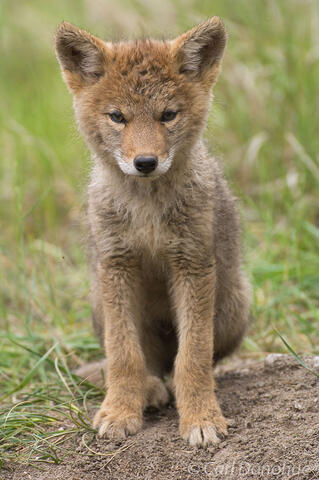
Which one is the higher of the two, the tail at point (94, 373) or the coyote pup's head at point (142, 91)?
the coyote pup's head at point (142, 91)

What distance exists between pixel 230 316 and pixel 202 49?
74.3 inches

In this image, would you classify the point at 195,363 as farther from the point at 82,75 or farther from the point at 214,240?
the point at 82,75

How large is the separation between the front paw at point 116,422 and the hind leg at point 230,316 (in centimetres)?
96

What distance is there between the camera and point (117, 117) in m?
4.21

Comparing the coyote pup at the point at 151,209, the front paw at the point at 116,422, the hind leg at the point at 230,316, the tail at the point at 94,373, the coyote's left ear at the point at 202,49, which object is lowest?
the tail at the point at 94,373

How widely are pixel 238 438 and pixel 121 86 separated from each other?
2.18 m

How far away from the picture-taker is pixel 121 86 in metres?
4.19

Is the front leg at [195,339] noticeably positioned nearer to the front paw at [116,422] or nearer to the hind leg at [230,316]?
the front paw at [116,422]

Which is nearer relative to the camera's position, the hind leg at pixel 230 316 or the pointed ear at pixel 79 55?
the pointed ear at pixel 79 55

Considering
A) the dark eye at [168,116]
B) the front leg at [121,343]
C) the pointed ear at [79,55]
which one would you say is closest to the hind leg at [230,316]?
the front leg at [121,343]

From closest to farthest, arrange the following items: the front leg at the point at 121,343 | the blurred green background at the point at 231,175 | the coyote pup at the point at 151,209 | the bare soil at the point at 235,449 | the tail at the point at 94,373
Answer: the bare soil at the point at 235,449 < the coyote pup at the point at 151,209 < the front leg at the point at 121,343 < the tail at the point at 94,373 < the blurred green background at the point at 231,175

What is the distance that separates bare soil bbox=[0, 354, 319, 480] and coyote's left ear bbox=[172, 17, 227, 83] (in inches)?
82.4

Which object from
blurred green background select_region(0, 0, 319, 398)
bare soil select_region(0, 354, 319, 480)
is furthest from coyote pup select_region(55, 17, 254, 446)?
blurred green background select_region(0, 0, 319, 398)

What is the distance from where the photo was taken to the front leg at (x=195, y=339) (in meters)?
4.41
